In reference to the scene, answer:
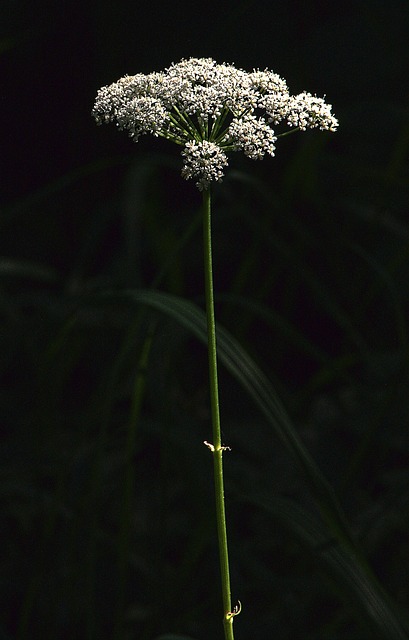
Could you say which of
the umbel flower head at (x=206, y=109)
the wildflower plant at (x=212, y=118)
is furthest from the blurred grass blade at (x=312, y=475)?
the umbel flower head at (x=206, y=109)

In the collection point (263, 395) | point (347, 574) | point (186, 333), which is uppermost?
point (186, 333)

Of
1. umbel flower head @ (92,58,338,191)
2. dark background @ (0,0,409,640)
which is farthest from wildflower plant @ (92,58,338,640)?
dark background @ (0,0,409,640)

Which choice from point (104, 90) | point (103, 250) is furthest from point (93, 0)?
point (104, 90)

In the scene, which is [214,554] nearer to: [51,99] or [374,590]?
[374,590]

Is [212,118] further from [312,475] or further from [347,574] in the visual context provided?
[347,574]

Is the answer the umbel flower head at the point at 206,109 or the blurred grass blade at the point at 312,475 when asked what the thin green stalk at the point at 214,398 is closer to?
the umbel flower head at the point at 206,109

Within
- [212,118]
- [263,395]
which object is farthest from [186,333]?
[212,118]

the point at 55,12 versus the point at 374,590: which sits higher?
the point at 55,12
